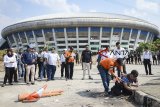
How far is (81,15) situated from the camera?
97.6 metres

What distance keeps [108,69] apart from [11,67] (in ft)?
18.1

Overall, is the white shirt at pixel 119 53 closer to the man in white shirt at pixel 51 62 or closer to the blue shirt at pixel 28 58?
the man in white shirt at pixel 51 62

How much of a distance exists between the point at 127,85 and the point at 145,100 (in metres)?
1.26

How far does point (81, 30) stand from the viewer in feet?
316

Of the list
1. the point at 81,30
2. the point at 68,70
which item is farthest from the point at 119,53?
the point at 81,30

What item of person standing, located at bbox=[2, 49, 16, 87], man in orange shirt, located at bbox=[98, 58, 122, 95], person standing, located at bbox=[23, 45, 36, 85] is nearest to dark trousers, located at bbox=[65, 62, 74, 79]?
person standing, located at bbox=[23, 45, 36, 85]

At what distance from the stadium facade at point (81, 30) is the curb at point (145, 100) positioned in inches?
3283

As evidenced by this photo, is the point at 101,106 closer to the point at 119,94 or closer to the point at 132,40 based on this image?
the point at 119,94

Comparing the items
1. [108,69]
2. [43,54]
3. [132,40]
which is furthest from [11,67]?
[132,40]

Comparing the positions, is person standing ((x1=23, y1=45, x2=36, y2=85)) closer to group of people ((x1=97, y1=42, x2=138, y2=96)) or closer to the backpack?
group of people ((x1=97, y1=42, x2=138, y2=96))

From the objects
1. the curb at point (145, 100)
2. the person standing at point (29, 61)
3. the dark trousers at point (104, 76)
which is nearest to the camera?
the curb at point (145, 100)

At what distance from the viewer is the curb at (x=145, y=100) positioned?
7592mm

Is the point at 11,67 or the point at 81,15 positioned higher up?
the point at 81,15

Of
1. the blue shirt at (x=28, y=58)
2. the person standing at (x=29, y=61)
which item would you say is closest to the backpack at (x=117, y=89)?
the person standing at (x=29, y=61)
